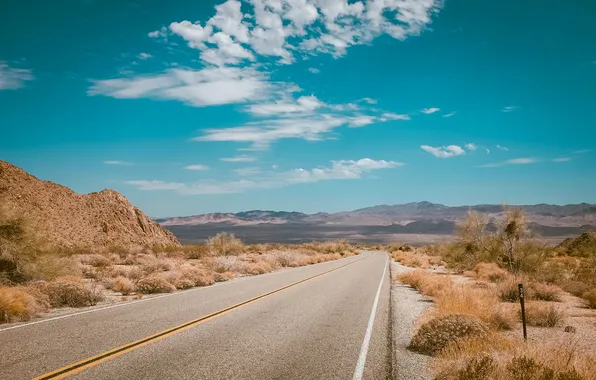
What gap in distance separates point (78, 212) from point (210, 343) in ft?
180

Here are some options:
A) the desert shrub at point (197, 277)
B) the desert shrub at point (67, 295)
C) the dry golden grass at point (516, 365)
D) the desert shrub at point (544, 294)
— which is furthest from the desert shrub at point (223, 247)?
the dry golden grass at point (516, 365)

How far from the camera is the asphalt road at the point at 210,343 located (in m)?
6.32

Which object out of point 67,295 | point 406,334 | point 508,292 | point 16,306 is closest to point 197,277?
point 67,295

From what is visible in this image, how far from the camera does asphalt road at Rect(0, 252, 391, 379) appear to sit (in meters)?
6.32

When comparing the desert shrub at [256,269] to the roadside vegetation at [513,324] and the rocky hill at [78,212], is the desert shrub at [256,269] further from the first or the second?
the rocky hill at [78,212]

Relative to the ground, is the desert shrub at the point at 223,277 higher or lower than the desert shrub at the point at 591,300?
lower

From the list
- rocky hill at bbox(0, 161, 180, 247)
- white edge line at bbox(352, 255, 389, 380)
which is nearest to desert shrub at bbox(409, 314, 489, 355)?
white edge line at bbox(352, 255, 389, 380)

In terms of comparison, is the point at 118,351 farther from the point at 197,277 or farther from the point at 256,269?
the point at 256,269

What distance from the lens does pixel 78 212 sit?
182ft

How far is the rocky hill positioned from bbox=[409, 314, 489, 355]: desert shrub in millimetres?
46241

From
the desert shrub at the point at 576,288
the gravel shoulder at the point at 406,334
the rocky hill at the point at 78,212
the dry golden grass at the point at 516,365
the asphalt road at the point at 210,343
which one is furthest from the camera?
the rocky hill at the point at 78,212

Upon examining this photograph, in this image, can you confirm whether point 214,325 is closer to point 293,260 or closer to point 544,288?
point 544,288

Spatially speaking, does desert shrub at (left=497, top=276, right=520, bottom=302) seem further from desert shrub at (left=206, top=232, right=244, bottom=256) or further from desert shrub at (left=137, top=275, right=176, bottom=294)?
desert shrub at (left=206, top=232, right=244, bottom=256)

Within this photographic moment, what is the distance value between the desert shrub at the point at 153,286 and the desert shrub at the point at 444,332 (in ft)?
37.3
